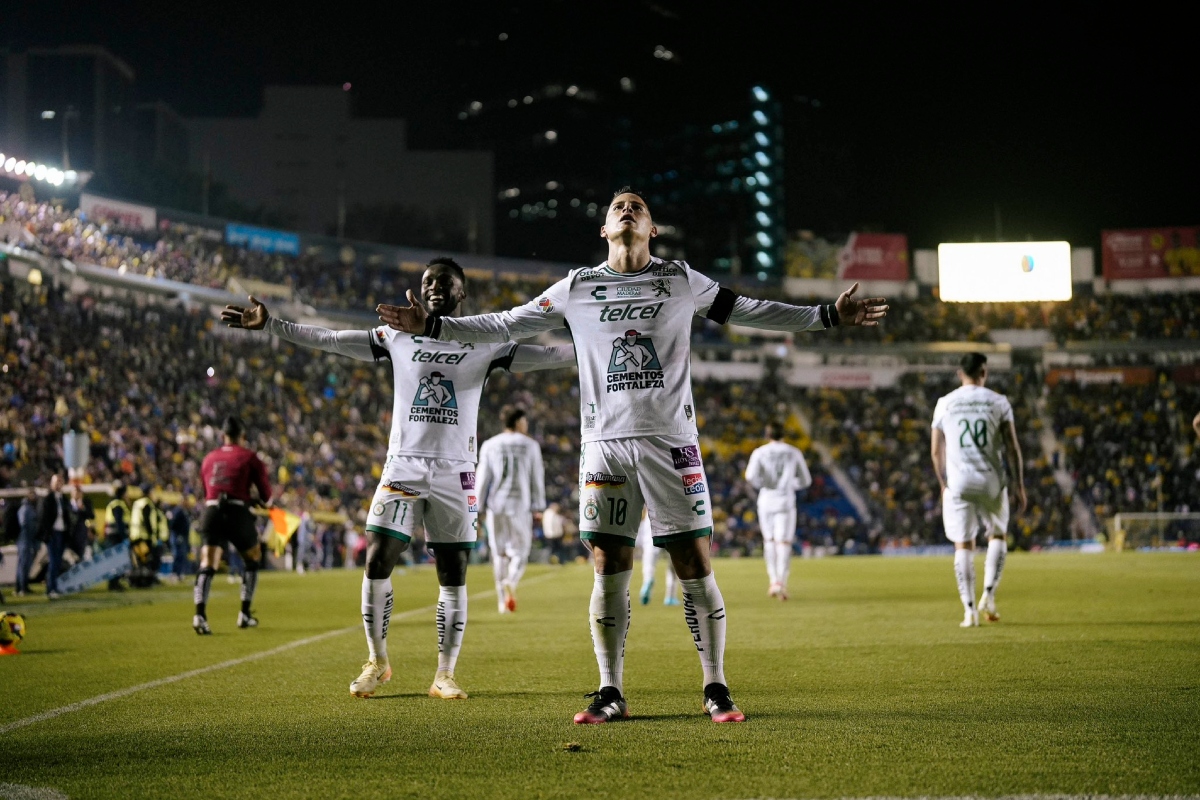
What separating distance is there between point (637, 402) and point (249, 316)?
2.27 m

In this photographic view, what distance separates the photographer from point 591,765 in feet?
15.4

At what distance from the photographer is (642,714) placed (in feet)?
20.1

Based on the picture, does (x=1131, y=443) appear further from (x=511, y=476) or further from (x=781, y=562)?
(x=511, y=476)

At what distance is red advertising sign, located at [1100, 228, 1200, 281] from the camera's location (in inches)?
2345

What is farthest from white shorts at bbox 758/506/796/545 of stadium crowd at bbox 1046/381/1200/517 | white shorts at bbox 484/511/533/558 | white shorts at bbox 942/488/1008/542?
stadium crowd at bbox 1046/381/1200/517

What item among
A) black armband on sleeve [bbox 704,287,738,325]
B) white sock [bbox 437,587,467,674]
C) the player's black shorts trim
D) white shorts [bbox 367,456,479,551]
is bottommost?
white sock [bbox 437,587,467,674]

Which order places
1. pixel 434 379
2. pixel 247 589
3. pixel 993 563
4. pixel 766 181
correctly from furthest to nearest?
pixel 766 181 → pixel 247 589 → pixel 993 563 → pixel 434 379

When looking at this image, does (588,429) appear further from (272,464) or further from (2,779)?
(272,464)

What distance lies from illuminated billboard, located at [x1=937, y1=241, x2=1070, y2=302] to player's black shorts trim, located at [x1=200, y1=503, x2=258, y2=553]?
42137 mm

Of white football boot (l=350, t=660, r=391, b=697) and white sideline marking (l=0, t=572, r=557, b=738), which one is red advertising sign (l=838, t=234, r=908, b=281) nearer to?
white sideline marking (l=0, t=572, r=557, b=738)

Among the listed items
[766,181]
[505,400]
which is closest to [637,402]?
[505,400]

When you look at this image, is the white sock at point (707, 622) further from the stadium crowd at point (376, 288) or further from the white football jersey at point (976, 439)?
the stadium crowd at point (376, 288)

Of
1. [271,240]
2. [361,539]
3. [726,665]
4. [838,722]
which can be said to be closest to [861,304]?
[838,722]

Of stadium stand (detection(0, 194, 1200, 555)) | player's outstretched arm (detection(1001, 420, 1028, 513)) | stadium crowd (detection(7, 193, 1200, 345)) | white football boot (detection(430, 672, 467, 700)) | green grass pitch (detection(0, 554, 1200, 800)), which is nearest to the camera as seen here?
green grass pitch (detection(0, 554, 1200, 800))
